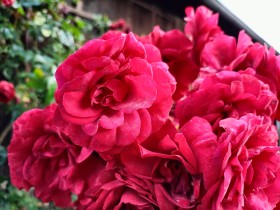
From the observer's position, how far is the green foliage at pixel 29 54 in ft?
4.69

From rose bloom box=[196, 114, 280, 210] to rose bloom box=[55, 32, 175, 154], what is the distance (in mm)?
79

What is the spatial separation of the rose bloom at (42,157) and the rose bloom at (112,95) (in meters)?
0.13

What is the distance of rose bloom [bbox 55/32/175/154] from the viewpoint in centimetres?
43

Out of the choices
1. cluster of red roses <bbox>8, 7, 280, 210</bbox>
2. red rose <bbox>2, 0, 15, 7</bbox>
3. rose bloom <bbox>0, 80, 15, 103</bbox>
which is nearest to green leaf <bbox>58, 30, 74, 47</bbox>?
red rose <bbox>2, 0, 15, 7</bbox>

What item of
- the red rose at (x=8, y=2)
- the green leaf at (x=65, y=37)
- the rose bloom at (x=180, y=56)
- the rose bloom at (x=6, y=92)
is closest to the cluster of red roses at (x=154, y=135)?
the rose bloom at (x=180, y=56)

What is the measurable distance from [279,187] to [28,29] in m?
1.54

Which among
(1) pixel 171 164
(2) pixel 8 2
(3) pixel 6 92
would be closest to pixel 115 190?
(1) pixel 171 164

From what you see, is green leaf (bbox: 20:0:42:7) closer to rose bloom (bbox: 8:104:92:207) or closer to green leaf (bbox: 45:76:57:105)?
green leaf (bbox: 45:76:57:105)

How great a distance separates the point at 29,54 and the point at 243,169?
1.39 metres

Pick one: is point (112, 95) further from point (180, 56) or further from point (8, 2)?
point (8, 2)

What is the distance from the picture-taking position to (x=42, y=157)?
0.58 meters

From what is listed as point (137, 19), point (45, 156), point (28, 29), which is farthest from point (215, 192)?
point (137, 19)

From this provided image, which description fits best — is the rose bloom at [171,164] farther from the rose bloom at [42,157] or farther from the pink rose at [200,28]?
the pink rose at [200,28]

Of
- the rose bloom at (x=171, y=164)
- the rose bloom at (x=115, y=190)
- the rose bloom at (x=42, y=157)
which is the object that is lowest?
the rose bloom at (x=42, y=157)
